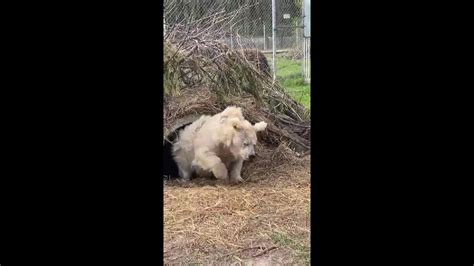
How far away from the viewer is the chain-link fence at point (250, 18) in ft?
7.64

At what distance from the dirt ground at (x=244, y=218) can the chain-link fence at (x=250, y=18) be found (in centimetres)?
62

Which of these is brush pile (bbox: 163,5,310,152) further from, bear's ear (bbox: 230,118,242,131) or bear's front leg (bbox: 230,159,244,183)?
bear's front leg (bbox: 230,159,244,183)

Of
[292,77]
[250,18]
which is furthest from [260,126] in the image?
[250,18]

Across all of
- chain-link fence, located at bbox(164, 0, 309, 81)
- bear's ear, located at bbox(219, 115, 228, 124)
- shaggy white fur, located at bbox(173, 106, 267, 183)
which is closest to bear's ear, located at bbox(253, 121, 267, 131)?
shaggy white fur, located at bbox(173, 106, 267, 183)

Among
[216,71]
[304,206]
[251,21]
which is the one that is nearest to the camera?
[304,206]

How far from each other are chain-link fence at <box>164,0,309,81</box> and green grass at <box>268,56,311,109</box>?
53mm

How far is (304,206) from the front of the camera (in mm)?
2061

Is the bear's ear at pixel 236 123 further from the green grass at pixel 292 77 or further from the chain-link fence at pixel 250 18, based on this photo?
the chain-link fence at pixel 250 18

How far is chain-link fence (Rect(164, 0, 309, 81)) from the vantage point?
7.64 feet

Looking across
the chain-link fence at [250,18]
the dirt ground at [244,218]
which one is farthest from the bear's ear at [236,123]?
the chain-link fence at [250,18]
